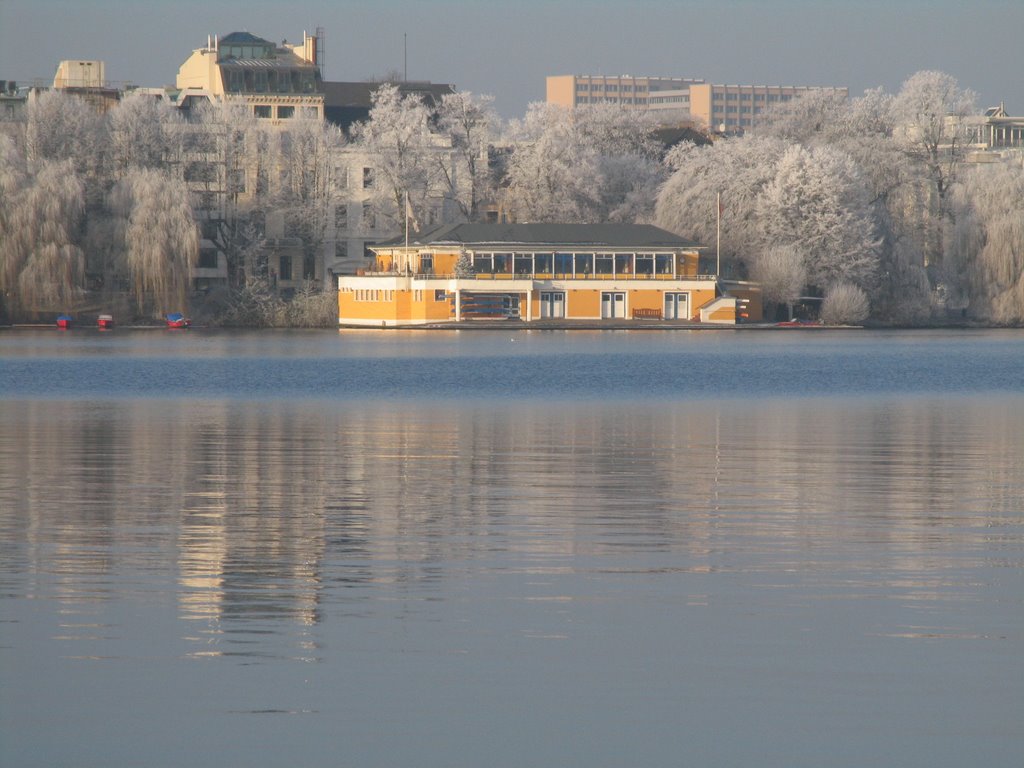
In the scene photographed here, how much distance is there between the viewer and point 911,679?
30.6 ft

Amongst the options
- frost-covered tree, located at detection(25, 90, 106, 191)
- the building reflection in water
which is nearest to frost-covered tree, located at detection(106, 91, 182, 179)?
frost-covered tree, located at detection(25, 90, 106, 191)

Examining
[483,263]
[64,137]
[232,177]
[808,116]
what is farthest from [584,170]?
[64,137]

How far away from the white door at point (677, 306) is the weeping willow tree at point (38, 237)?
104 feet

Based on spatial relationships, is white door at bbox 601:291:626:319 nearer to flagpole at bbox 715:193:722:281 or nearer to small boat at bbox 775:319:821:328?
flagpole at bbox 715:193:722:281

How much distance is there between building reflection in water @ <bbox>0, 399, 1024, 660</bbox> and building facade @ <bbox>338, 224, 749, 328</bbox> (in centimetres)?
Result: 5943

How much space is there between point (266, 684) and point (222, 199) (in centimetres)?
8207

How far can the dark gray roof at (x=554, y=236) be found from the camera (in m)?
88.5

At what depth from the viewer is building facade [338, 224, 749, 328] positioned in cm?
8869

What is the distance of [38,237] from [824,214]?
125 ft

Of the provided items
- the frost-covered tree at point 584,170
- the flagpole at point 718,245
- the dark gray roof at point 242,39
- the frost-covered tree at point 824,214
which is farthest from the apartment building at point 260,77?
the frost-covered tree at point 824,214

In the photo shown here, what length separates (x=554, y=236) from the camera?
90000 mm

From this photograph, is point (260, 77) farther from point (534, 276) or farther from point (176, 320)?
point (176, 320)

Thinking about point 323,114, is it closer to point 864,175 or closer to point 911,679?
point 864,175

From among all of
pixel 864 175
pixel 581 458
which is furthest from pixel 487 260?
pixel 581 458
